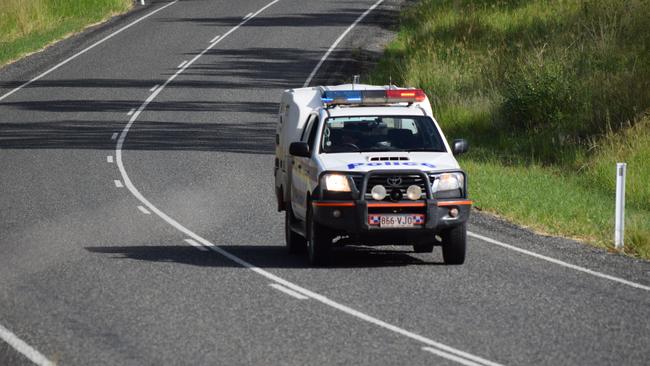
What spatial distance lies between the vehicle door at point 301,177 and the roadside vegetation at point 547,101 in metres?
3.77

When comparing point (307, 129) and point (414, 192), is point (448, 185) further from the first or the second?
point (307, 129)

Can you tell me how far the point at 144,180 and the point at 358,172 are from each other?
11357 millimetres

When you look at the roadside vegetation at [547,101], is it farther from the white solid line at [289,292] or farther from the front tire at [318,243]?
the white solid line at [289,292]

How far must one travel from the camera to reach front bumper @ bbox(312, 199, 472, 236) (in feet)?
51.9

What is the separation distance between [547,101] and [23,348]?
64.9ft

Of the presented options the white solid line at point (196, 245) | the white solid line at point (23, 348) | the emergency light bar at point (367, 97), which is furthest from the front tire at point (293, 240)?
the white solid line at point (23, 348)

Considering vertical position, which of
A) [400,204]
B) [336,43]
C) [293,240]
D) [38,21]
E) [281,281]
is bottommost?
[336,43]

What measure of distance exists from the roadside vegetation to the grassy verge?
42.8 ft

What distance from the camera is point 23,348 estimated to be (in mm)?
12016

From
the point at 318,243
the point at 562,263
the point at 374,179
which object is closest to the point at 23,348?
the point at 318,243

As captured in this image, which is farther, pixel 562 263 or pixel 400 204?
pixel 562 263

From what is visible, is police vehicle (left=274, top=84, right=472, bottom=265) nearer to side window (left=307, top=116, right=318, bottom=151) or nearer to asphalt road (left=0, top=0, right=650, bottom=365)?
side window (left=307, top=116, right=318, bottom=151)

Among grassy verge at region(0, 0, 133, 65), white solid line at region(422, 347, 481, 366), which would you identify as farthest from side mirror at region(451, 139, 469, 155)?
grassy verge at region(0, 0, 133, 65)

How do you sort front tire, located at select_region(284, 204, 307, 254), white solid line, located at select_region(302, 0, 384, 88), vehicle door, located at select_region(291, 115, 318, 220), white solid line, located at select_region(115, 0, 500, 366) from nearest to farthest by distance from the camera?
white solid line, located at select_region(115, 0, 500, 366), vehicle door, located at select_region(291, 115, 318, 220), front tire, located at select_region(284, 204, 307, 254), white solid line, located at select_region(302, 0, 384, 88)
